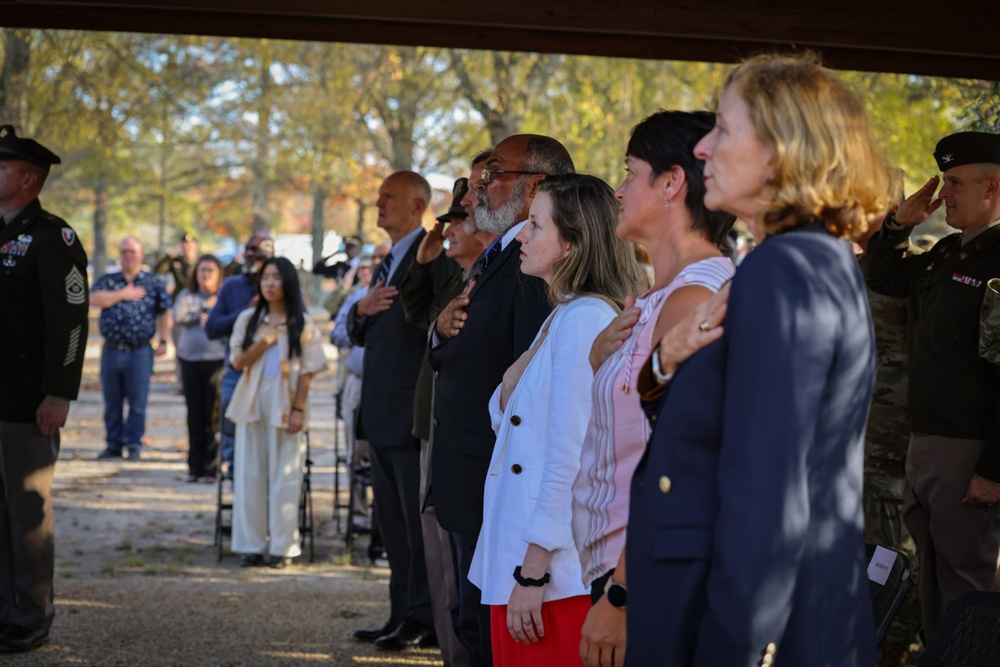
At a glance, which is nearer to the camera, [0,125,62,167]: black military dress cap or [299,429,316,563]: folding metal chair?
[0,125,62,167]: black military dress cap

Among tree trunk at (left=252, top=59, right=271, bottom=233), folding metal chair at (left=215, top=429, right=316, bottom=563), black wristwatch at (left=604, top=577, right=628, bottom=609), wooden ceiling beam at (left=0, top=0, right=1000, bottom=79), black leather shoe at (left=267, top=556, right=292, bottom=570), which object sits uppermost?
tree trunk at (left=252, top=59, right=271, bottom=233)

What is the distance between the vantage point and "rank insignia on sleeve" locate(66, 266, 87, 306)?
602 centimetres

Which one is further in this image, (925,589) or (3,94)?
(3,94)

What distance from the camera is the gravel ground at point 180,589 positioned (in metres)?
6.05

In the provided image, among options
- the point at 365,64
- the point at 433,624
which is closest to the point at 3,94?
the point at 365,64

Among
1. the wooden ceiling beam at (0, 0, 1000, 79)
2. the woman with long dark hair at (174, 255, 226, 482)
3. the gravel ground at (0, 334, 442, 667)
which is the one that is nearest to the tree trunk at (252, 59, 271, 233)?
the woman with long dark hair at (174, 255, 226, 482)

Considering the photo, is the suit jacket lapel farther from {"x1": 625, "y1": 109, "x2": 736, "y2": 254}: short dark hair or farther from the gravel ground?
the gravel ground

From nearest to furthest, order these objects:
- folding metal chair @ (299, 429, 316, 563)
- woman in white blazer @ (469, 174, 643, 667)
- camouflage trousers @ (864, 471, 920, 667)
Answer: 1. woman in white blazer @ (469, 174, 643, 667)
2. camouflage trousers @ (864, 471, 920, 667)
3. folding metal chair @ (299, 429, 316, 563)

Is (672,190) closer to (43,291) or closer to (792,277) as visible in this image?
(792,277)

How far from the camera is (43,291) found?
19.5ft

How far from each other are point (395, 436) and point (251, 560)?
294 centimetres

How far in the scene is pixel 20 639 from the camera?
588 centimetres

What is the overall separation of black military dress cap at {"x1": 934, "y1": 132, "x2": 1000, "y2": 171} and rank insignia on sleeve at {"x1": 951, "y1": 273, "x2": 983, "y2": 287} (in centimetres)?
47

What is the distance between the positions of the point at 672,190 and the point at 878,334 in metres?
3.56
